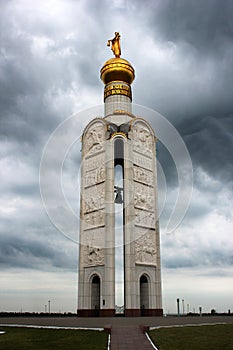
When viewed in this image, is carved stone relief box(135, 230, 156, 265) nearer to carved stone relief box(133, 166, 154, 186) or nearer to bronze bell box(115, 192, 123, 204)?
bronze bell box(115, 192, 123, 204)

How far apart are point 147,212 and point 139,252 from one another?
3.83 meters

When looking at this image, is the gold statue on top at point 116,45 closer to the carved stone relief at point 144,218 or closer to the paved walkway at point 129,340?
the carved stone relief at point 144,218

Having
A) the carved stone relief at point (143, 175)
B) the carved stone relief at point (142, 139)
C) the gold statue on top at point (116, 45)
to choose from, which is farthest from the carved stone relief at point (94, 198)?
the gold statue on top at point (116, 45)

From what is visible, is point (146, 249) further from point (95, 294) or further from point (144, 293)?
point (95, 294)

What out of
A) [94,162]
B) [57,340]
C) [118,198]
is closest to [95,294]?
[118,198]

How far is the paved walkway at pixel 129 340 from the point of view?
10172mm

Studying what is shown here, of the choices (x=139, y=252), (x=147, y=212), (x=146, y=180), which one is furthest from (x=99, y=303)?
(x=146, y=180)

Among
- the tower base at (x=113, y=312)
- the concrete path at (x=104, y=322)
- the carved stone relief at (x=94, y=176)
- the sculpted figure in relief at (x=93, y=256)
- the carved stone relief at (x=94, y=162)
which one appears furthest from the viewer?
the carved stone relief at (x=94, y=162)

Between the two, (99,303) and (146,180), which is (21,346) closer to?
(99,303)

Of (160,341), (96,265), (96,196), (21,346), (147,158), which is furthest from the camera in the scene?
(147,158)

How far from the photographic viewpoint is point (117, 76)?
35.7 meters

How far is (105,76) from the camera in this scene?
36.1 meters

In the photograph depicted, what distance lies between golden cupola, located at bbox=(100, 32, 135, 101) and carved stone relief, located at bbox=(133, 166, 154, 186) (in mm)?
7991

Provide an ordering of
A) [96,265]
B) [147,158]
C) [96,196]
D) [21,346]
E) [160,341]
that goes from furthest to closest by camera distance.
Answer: [147,158]
[96,196]
[96,265]
[160,341]
[21,346]
